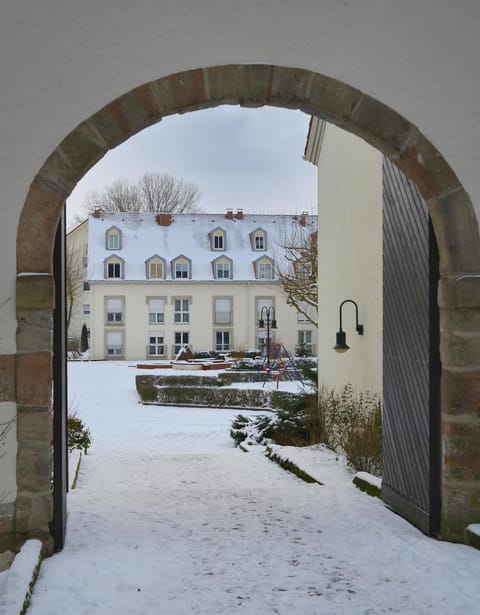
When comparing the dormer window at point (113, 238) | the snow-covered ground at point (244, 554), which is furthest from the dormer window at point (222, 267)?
the snow-covered ground at point (244, 554)

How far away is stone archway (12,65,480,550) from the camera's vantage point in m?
3.75

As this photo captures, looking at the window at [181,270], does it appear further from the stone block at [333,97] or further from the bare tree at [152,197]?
the stone block at [333,97]

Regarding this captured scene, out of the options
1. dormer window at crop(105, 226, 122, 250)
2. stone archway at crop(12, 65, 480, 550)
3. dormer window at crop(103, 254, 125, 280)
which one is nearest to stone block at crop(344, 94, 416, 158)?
stone archway at crop(12, 65, 480, 550)

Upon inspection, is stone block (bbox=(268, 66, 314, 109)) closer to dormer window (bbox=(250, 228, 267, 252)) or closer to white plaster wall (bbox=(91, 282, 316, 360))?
white plaster wall (bbox=(91, 282, 316, 360))

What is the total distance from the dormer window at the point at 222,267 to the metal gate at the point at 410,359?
27.8m

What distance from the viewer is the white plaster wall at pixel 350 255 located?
8.09 meters

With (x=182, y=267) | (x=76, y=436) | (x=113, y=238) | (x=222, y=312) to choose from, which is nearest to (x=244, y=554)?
(x=76, y=436)

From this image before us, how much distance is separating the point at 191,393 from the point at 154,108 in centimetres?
1405

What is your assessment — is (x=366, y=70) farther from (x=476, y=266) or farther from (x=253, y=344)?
(x=253, y=344)

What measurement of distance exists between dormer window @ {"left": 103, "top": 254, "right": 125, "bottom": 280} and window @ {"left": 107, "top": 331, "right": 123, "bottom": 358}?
8.98 ft

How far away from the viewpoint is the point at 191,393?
17.5 m

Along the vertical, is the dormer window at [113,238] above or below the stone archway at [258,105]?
above

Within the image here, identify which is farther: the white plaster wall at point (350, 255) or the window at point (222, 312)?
the window at point (222, 312)

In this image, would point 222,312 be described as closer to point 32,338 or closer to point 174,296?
point 174,296
